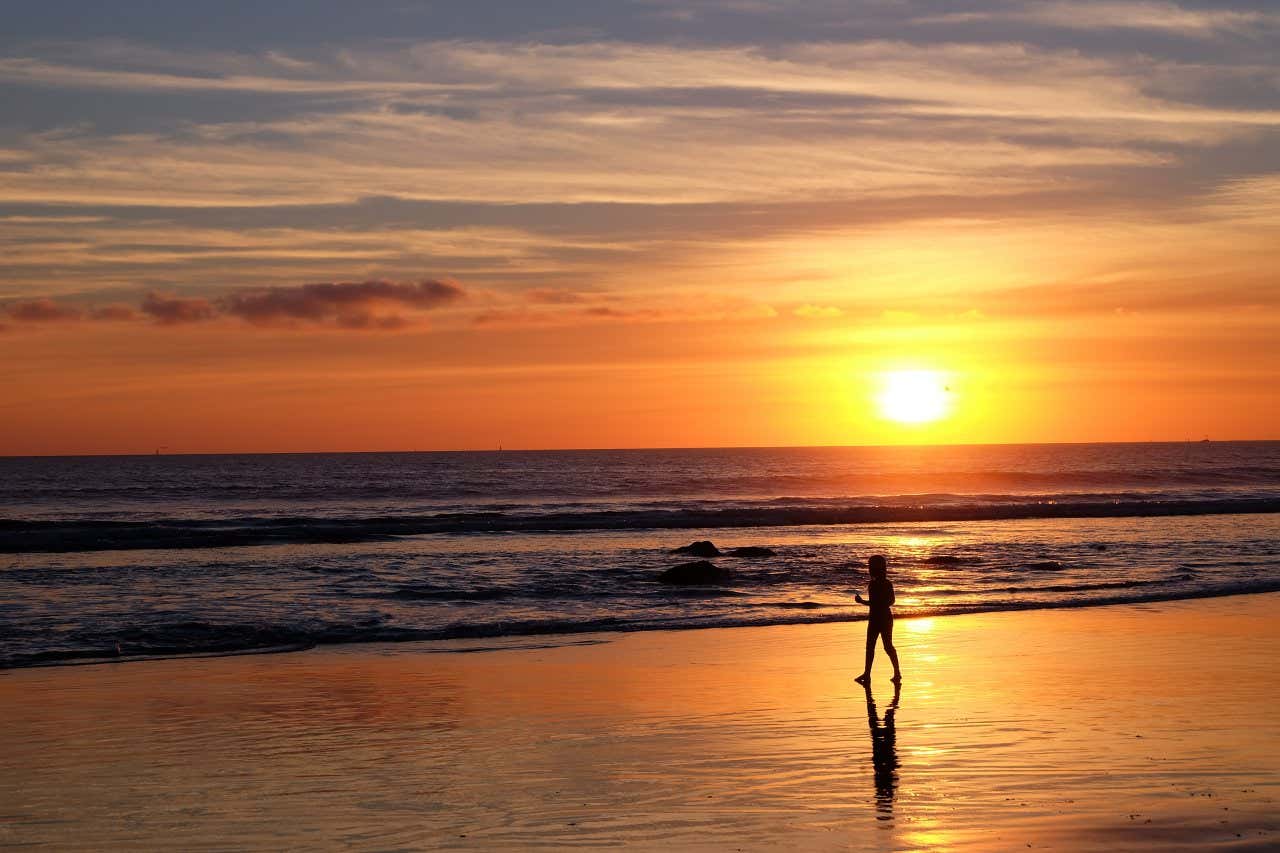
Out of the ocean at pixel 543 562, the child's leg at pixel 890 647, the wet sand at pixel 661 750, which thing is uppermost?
the child's leg at pixel 890 647

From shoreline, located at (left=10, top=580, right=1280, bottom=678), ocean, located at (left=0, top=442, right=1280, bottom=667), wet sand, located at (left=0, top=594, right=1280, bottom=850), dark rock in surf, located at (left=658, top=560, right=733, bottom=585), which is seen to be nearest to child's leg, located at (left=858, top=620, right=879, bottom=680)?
wet sand, located at (left=0, top=594, right=1280, bottom=850)

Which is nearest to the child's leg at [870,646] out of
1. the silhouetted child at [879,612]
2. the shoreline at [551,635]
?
the silhouetted child at [879,612]

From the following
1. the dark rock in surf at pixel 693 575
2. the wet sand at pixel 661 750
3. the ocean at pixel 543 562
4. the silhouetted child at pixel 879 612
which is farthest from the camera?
the dark rock in surf at pixel 693 575

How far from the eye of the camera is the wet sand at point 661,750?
29.8 feet

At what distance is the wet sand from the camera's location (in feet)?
29.8

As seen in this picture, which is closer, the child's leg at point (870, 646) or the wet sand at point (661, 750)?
the wet sand at point (661, 750)

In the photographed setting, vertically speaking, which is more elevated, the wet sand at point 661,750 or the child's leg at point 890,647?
the child's leg at point 890,647

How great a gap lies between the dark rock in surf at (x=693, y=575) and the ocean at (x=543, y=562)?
1.33 feet

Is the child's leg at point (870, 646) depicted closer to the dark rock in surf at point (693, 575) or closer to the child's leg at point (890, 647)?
the child's leg at point (890, 647)

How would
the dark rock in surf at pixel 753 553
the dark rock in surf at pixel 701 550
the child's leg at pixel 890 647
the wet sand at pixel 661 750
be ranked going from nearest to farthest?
the wet sand at pixel 661 750, the child's leg at pixel 890 647, the dark rock in surf at pixel 753 553, the dark rock in surf at pixel 701 550

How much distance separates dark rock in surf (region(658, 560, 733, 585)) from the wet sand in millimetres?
11012

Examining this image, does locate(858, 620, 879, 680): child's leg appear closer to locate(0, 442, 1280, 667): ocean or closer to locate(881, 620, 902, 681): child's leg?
locate(881, 620, 902, 681): child's leg

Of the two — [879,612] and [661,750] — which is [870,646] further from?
[661,750]

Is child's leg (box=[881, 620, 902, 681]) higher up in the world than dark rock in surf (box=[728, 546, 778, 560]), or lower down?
higher up
